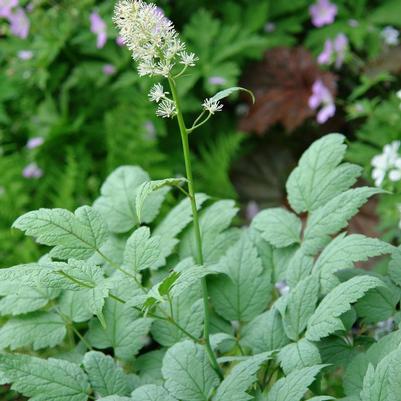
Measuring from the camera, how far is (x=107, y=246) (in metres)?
1.72

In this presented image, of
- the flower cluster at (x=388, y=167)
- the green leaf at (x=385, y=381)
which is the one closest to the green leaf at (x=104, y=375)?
the green leaf at (x=385, y=381)

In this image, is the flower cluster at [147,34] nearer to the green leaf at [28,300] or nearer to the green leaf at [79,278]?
the green leaf at [79,278]

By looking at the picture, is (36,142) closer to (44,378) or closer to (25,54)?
(25,54)

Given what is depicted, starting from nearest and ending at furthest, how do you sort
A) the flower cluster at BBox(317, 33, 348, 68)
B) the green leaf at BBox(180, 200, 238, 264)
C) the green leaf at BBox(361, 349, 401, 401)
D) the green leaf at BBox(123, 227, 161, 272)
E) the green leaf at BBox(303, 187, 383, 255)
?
the green leaf at BBox(361, 349, 401, 401)
the green leaf at BBox(123, 227, 161, 272)
the green leaf at BBox(303, 187, 383, 255)
the green leaf at BBox(180, 200, 238, 264)
the flower cluster at BBox(317, 33, 348, 68)

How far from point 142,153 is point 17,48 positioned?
0.76m

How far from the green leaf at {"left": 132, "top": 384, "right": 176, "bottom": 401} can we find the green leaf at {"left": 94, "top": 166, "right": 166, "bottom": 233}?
1.52 ft

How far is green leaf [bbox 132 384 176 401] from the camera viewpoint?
1.31m

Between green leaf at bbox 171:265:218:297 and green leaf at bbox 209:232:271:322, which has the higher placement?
green leaf at bbox 171:265:218:297

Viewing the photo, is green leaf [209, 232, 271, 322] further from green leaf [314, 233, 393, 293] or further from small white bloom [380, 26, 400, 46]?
small white bloom [380, 26, 400, 46]

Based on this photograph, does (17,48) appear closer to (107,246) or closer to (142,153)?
(142,153)

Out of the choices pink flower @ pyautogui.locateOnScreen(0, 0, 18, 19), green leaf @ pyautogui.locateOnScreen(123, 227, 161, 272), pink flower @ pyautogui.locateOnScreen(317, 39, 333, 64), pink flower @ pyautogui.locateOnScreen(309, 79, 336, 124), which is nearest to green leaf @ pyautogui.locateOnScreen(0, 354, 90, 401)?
green leaf @ pyautogui.locateOnScreen(123, 227, 161, 272)

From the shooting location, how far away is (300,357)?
133 cm

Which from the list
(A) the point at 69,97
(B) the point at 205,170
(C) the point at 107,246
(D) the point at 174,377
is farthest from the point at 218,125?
(D) the point at 174,377

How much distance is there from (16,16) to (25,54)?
0.55 feet
